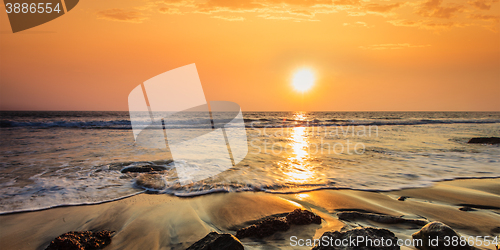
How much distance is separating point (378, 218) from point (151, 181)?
→ 12.0 ft

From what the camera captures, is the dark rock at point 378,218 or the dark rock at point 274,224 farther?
the dark rock at point 378,218

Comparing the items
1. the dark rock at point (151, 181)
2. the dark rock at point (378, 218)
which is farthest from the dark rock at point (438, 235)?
the dark rock at point (151, 181)

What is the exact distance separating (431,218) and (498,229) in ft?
1.87

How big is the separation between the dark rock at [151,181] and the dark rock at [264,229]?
2.15 metres

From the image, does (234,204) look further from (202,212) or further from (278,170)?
(278,170)

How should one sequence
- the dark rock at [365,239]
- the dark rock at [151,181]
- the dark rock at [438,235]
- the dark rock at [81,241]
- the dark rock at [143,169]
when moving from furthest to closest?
the dark rock at [143,169] → the dark rock at [151,181] → the dark rock at [81,241] → the dark rock at [438,235] → the dark rock at [365,239]

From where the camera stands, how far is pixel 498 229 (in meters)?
2.46

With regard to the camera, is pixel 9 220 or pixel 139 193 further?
pixel 139 193

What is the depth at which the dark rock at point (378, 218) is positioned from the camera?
2.56 m

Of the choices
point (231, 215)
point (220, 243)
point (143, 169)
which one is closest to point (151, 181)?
point (143, 169)

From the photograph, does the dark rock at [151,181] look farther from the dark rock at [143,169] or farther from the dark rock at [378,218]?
the dark rock at [378,218]

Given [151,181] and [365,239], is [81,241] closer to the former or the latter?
[151,181]

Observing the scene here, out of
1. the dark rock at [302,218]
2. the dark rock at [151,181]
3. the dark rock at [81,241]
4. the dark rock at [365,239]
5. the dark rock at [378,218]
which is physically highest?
the dark rock at [365,239]

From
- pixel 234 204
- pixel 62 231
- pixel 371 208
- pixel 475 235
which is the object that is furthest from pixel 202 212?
pixel 475 235
